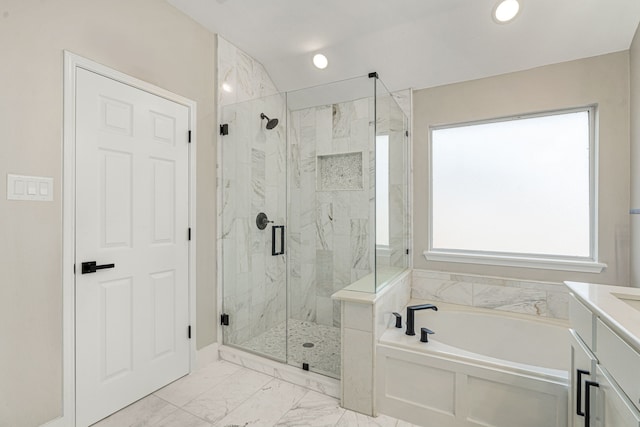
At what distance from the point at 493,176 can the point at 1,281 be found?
3.22 metres

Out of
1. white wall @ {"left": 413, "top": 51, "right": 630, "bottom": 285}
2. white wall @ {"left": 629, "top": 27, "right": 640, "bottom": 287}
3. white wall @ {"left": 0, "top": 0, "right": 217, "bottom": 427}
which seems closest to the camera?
white wall @ {"left": 0, "top": 0, "right": 217, "bottom": 427}

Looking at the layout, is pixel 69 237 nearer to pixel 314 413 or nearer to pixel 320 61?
pixel 314 413

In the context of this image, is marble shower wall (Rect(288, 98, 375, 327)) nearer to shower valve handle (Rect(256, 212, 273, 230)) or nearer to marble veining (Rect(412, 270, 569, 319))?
shower valve handle (Rect(256, 212, 273, 230))

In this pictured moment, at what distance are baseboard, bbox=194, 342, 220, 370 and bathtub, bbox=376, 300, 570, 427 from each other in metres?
1.35

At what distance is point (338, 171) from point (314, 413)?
1.81 metres

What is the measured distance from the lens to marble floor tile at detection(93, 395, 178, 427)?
173cm

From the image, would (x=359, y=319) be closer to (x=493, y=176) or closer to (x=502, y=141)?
(x=493, y=176)

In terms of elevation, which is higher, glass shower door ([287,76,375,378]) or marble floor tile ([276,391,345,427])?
glass shower door ([287,76,375,378])

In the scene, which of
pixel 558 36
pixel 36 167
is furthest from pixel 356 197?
pixel 36 167

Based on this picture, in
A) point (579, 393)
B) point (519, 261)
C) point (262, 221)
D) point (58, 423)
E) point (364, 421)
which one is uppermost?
point (262, 221)

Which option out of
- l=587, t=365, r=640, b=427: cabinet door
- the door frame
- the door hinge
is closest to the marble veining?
l=587, t=365, r=640, b=427: cabinet door

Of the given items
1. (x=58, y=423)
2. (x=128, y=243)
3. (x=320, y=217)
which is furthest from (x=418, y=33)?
(x=58, y=423)

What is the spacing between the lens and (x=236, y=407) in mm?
1884

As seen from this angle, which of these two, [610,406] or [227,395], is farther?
[227,395]
